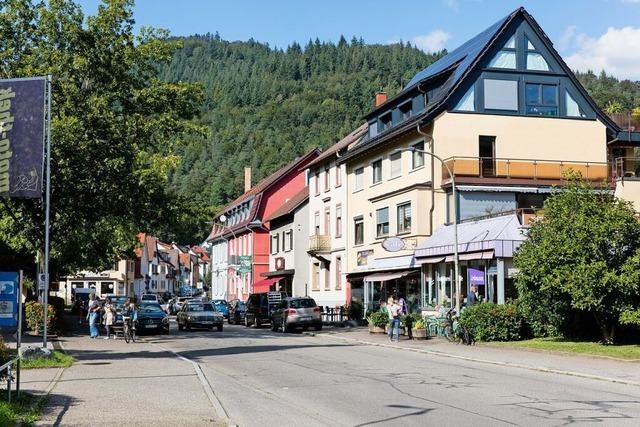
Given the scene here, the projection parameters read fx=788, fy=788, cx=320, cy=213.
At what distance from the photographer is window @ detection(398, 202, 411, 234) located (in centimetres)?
3917

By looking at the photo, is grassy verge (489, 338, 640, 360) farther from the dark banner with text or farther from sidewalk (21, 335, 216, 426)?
the dark banner with text

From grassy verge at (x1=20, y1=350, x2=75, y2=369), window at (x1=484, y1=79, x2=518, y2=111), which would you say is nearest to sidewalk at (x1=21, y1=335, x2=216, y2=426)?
grassy verge at (x1=20, y1=350, x2=75, y2=369)

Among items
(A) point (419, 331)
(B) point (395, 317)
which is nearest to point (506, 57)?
(A) point (419, 331)

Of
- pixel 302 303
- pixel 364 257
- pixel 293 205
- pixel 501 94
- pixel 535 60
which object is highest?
pixel 535 60

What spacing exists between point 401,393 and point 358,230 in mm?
32927

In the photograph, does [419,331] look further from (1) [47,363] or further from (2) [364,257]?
(1) [47,363]

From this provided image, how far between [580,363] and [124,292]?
82528 mm

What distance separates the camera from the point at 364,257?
45219 mm

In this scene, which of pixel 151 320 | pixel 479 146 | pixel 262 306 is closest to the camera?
pixel 151 320

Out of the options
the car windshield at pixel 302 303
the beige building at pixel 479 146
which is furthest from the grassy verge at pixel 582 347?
the car windshield at pixel 302 303

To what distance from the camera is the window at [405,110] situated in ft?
140

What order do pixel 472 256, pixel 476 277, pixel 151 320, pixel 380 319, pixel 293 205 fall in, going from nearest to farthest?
pixel 472 256 < pixel 476 277 < pixel 380 319 < pixel 151 320 < pixel 293 205

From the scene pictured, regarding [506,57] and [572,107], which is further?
[572,107]

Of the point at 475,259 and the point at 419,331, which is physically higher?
the point at 475,259
